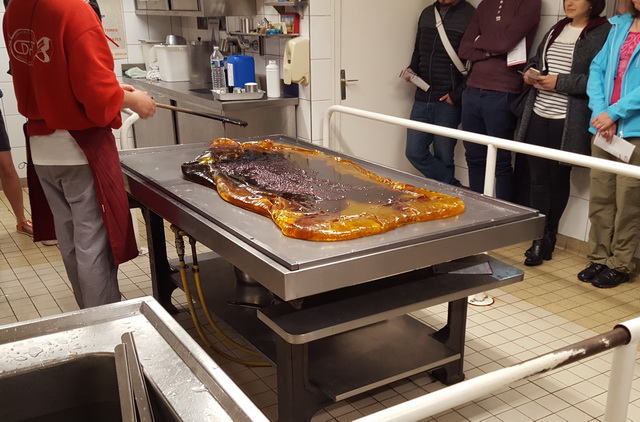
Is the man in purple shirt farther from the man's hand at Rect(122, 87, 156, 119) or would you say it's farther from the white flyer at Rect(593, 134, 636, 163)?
the man's hand at Rect(122, 87, 156, 119)

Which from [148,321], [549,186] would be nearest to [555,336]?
[549,186]

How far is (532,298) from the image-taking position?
3326 millimetres

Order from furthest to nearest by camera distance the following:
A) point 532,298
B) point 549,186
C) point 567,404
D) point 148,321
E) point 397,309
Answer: point 549,186
point 532,298
point 567,404
point 397,309
point 148,321

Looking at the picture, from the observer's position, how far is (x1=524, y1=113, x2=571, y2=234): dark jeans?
144 inches

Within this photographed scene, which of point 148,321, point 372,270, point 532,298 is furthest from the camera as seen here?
point 532,298

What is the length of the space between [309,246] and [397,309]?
0.37 m

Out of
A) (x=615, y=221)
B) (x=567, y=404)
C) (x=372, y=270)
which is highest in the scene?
(x=372, y=270)

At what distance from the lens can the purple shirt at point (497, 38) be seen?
3738 mm

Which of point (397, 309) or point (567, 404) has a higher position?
point (397, 309)

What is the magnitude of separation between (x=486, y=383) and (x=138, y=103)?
2000mm

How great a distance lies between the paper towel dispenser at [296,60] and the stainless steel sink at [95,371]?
292 cm

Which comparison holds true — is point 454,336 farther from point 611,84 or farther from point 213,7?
point 213,7

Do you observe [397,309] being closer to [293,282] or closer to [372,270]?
[372,270]

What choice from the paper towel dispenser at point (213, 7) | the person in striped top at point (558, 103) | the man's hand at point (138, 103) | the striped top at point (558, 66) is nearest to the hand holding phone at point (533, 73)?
the person in striped top at point (558, 103)
